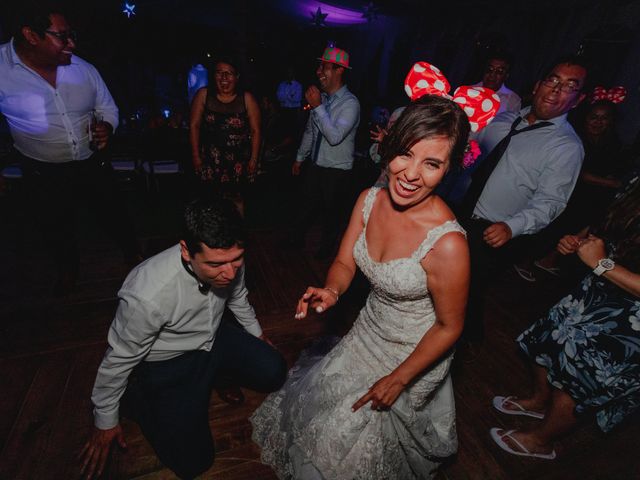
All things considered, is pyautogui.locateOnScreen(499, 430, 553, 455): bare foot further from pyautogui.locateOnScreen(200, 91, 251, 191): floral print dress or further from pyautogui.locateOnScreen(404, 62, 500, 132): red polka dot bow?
pyautogui.locateOnScreen(200, 91, 251, 191): floral print dress

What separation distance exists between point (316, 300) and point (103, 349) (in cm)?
201

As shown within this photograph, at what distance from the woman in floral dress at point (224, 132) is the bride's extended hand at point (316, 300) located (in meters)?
2.40

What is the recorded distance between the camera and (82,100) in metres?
2.81

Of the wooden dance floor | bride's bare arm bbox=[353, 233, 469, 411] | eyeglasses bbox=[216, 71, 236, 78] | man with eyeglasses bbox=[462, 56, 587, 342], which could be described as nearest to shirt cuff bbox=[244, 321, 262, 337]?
the wooden dance floor

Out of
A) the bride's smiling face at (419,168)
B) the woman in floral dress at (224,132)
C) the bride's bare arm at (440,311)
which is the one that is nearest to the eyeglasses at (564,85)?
the bride's smiling face at (419,168)

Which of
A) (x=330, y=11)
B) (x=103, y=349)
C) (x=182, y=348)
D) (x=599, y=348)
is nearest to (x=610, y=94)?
(x=599, y=348)

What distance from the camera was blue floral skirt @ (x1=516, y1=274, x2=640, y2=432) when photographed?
64.7 inches

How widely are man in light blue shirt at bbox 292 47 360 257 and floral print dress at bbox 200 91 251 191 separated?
73 cm

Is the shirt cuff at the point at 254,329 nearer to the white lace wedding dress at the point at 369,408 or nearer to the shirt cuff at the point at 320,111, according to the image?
the white lace wedding dress at the point at 369,408

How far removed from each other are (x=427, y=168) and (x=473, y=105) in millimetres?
502

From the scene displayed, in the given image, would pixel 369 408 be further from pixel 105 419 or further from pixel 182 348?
pixel 105 419

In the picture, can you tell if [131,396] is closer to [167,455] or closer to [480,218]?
[167,455]

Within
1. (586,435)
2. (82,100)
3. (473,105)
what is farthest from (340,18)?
(586,435)

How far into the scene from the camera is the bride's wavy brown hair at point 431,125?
4.19 ft
